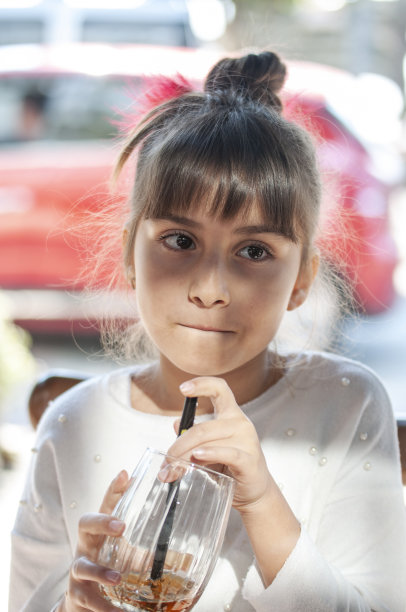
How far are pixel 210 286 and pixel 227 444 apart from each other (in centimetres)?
21

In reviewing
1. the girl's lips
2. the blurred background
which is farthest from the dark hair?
the blurred background

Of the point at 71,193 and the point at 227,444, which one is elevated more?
the point at 71,193

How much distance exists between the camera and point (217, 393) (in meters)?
0.89

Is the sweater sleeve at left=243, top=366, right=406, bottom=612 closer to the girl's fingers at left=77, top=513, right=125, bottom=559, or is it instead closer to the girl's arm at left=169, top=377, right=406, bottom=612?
the girl's arm at left=169, top=377, right=406, bottom=612

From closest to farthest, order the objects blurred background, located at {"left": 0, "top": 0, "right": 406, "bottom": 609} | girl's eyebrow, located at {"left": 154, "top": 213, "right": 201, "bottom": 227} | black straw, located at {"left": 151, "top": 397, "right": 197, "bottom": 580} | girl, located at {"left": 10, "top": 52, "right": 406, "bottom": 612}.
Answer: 1. black straw, located at {"left": 151, "top": 397, "right": 197, "bottom": 580}
2. girl, located at {"left": 10, "top": 52, "right": 406, "bottom": 612}
3. girl's eyebrow, located at {"left": 154, "top": 213, "right": 201, "bottom": 227}
4. blurred background, located at {"left": 0, "top": 0, "right": 406, "bottom": 609}

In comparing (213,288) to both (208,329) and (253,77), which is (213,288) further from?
(253,77)

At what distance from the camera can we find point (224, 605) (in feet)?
3.52

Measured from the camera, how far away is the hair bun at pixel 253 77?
1.18 m

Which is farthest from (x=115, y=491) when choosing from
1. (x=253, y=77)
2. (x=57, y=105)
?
(x=57, y=105)

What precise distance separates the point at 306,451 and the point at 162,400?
0.22 meters

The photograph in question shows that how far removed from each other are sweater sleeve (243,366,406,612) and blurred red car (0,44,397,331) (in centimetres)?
292

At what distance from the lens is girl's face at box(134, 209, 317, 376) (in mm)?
1019

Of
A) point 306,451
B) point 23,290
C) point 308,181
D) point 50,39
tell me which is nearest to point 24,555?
point 306,451

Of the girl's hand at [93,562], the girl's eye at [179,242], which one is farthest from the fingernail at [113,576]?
the girl's eye at [179,242]
